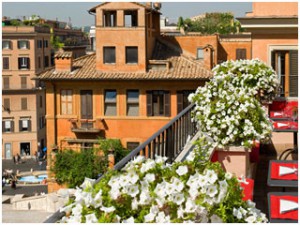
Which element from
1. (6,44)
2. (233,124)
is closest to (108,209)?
(233,124)

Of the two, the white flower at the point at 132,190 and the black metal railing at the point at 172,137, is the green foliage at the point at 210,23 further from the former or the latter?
the white flower at the point at 132,190

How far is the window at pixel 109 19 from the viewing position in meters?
28.0

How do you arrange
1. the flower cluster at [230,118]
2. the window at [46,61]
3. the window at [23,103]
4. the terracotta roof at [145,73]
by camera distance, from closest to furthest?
1. the flower cluster at [230,118]
2. the terracotta roof at [145,73]
3. the window at [23,103]
4. the window at [46,61]

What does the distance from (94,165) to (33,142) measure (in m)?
31.8

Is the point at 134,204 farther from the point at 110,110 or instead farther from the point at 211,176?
the point at 110,110

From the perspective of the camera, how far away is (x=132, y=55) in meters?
28.0

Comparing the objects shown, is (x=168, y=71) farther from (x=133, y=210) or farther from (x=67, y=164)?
(x=133, y=210)

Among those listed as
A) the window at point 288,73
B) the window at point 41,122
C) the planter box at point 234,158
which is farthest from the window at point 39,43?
the planter box at point 234,158

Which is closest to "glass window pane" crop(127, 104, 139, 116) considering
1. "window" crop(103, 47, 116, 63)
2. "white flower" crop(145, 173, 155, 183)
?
"window" crop(103, 47, 116, 63)

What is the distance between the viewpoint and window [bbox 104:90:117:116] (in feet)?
91.2

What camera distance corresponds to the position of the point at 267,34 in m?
11.8

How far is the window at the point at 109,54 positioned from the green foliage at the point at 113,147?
384cm

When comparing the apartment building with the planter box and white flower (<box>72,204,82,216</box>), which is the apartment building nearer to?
the planter box

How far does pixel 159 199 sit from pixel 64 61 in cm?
2542
